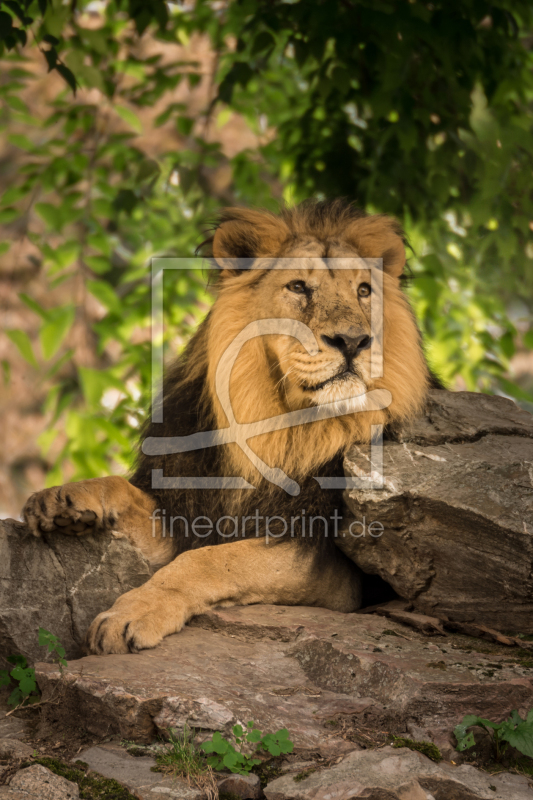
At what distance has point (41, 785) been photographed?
1.96 metres

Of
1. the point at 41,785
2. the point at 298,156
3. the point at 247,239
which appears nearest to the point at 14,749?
the point at 41,785

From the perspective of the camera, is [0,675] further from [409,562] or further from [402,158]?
[402,158]

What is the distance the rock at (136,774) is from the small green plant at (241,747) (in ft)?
0.37

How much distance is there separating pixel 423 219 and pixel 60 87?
619 centimetres

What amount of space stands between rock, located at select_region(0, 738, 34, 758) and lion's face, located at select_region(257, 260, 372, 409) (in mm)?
1647

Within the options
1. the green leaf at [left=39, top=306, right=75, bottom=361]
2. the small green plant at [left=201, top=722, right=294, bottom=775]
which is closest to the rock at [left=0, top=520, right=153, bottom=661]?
Answer: the small green plant at [left=201, top=722, right=294, bottom=775]

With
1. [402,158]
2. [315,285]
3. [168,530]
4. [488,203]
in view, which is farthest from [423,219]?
[168,530]

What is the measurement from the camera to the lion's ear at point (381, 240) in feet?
11.7

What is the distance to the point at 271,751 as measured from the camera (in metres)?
2.13

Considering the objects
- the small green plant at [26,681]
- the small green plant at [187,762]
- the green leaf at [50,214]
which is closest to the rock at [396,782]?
the small green plant at [187,762]

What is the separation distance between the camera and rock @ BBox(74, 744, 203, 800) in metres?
1.99

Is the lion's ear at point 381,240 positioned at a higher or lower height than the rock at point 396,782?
higher

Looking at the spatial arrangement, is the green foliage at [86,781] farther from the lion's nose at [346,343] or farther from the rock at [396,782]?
the lion's nose at [346,343]

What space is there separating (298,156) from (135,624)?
4.61 m
